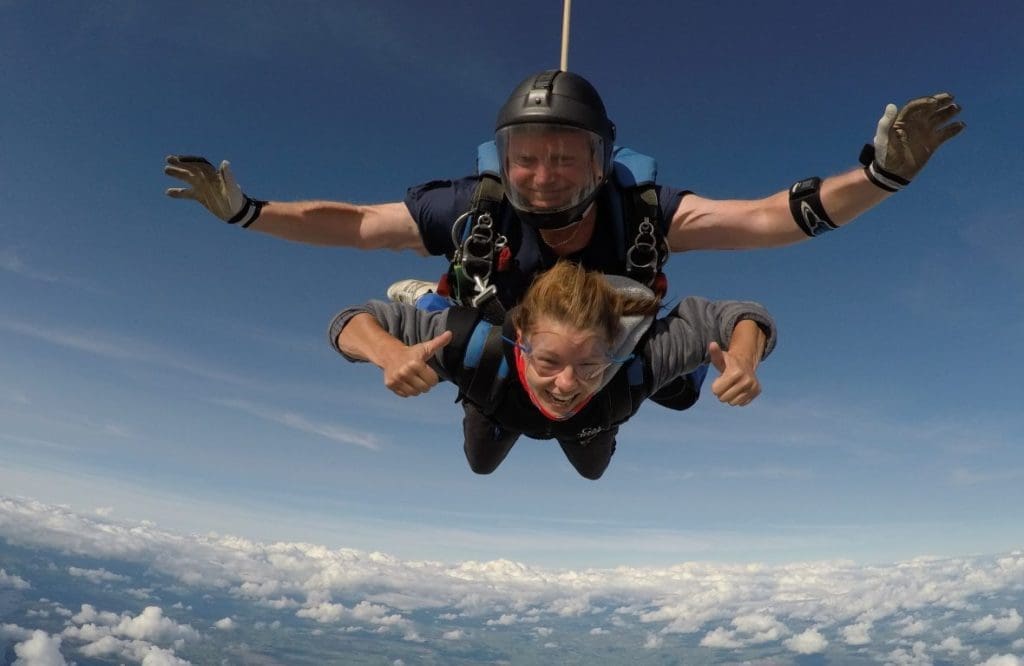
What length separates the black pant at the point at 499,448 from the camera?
459 centimetres

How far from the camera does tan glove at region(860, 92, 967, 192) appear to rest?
9.39 ft

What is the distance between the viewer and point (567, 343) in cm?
293

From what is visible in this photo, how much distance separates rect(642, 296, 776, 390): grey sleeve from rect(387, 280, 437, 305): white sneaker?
1522 millimetres

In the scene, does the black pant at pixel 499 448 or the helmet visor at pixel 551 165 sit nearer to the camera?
the helmet visor at pixel 551 165

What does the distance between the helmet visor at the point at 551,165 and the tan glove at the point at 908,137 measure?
137 cm

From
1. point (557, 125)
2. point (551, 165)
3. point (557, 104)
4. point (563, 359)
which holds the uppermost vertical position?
point (557, 104)

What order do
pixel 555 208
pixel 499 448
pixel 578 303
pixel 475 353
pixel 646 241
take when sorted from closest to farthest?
pixel 578 303 → pixel 475 353 → pixel 555 208 → pixel 646 241 → pixel 499 448

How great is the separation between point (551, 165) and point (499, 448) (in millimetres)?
2432

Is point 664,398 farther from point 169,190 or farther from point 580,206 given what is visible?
point 169,190

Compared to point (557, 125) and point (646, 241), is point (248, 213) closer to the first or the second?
point (557, 125)

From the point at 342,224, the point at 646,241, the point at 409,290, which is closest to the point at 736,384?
the point at 646,241

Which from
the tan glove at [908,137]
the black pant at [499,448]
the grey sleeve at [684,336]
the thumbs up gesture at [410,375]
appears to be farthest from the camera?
the black pant at [499,448]

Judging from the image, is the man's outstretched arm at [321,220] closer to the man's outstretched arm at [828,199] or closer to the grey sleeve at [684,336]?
the grey sleeve at [684,336]

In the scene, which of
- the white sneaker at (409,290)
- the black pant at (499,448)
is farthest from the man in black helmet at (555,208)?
the black pant at (499,448)
